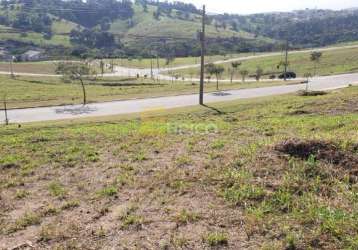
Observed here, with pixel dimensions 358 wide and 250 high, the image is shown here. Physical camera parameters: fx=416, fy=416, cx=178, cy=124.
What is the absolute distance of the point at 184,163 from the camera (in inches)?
454

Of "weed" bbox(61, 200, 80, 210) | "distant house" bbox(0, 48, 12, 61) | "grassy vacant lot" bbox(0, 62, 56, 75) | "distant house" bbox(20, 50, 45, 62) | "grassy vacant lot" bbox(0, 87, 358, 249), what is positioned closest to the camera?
"grassy vacant lot" bbox(0, 87, 358, 249)

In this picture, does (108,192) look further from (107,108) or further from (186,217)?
(107,108)

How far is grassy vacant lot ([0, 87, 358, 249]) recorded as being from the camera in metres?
7.39

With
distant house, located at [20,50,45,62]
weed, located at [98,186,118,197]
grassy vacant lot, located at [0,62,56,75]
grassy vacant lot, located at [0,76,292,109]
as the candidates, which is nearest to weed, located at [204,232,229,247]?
weed, located at [98,186,118,197]

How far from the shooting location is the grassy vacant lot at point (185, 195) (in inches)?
291

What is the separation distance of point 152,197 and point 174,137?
22.0 ft

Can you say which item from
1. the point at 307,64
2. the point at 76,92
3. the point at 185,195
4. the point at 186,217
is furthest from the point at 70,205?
the point at 307,64

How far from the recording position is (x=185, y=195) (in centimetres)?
934

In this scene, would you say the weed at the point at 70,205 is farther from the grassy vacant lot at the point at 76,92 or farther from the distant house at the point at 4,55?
the distant house at the point at 4,55

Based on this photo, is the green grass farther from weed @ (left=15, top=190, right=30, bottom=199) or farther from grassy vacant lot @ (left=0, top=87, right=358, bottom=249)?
weed @ (left=15, top=190, right=30, bottom=199)

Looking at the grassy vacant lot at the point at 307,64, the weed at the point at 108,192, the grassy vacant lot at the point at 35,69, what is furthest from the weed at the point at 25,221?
the grassy vacant lot at the point at 35,69

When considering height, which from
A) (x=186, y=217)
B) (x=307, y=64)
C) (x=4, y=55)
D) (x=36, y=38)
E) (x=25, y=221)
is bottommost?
(x=25, y=221)

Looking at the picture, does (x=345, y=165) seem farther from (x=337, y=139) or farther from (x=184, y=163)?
(x=184, y=163)

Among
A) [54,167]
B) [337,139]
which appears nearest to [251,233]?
[337,139]
